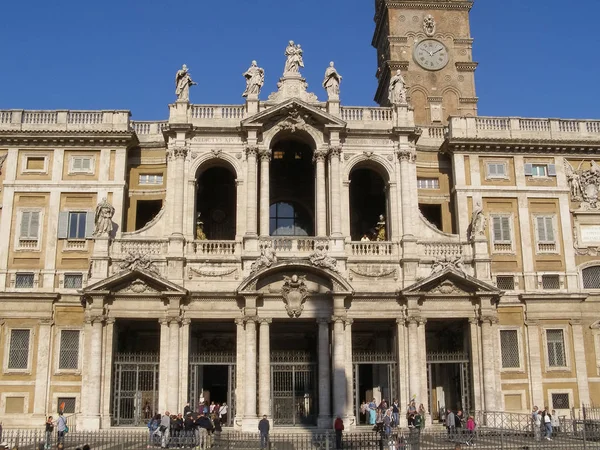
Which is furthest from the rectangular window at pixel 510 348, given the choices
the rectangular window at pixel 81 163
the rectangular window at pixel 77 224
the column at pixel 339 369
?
the rectangular window at pixel 81 163

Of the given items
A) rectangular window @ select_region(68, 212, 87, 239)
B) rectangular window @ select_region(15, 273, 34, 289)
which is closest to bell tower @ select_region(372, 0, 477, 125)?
rectangular window @ select_region(68, 212, 87, 239)

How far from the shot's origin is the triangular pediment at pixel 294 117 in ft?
115

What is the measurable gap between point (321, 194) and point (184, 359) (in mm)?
9883

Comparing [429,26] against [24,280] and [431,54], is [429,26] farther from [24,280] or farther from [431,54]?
[24,280]

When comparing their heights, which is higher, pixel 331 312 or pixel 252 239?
pixel 252 239

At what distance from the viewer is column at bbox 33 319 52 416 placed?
33.1m

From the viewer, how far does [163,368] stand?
32312 millimetres

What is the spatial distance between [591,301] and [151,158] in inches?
898

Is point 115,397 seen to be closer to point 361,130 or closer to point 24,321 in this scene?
point 24,321

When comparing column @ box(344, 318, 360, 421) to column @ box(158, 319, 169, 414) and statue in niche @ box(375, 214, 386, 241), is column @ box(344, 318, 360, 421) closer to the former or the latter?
statue in niche @ box(375, 214, 386, 241)

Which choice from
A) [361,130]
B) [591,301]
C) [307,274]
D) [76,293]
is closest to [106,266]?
[76,293]

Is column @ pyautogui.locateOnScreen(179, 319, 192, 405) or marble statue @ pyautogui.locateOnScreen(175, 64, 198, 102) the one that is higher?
marble statue @ pyautogui.locateOnScreen(175, 64, 198, 102)

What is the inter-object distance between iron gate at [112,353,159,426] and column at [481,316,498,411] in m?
14.6

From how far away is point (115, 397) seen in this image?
32.6m
